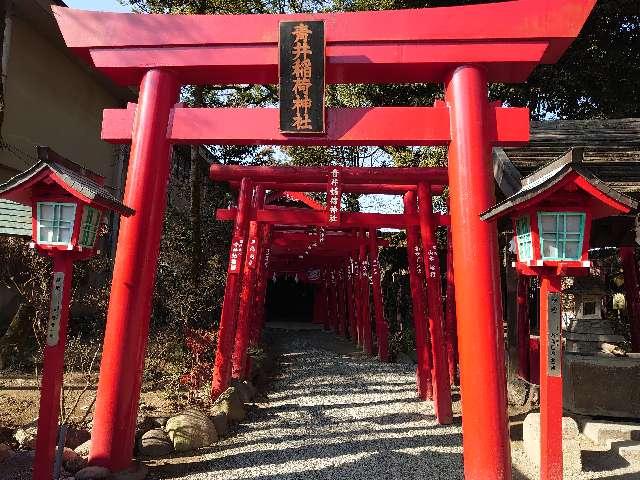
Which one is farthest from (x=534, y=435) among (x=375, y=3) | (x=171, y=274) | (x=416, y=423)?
(x=375, y=3)

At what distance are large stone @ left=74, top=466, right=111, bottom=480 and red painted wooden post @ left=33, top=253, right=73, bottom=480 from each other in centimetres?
43

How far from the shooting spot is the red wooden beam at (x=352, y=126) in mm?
4965

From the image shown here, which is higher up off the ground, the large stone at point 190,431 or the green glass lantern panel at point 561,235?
the green glass lantern panel at point 561,235

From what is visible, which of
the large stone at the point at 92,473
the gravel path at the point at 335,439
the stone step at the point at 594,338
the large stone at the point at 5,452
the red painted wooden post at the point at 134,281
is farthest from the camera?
the stone step at the point at 594,338

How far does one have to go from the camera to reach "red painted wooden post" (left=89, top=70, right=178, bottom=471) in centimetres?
472

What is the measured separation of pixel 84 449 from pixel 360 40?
5085 millimetres

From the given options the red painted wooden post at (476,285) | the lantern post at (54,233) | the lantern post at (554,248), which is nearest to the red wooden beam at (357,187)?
the red painted wooden post at (476,285)

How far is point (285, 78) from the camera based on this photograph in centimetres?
508

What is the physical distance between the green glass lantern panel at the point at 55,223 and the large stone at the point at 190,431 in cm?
276

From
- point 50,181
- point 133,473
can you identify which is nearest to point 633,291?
point 133,473

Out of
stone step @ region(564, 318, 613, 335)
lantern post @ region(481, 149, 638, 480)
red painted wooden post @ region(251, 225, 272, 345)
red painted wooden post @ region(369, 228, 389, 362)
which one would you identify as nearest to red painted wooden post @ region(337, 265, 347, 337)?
red painted wooden post @ region(251, 225, 272, 345)

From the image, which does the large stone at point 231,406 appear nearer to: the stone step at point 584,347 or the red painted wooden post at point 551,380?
the red painted wooden post at point 551,380

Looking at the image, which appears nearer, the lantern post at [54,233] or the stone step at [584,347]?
the lantern post at [54,233]

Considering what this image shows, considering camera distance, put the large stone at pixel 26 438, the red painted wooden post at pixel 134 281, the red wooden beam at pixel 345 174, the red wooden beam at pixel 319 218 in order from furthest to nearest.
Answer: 1. the red wooden beam at pixel 319 218
2. the red wooden beam at pixel 345 174
3. the large stone at pixel 26 438
4. the red painted wooden post at pixel 134 281
